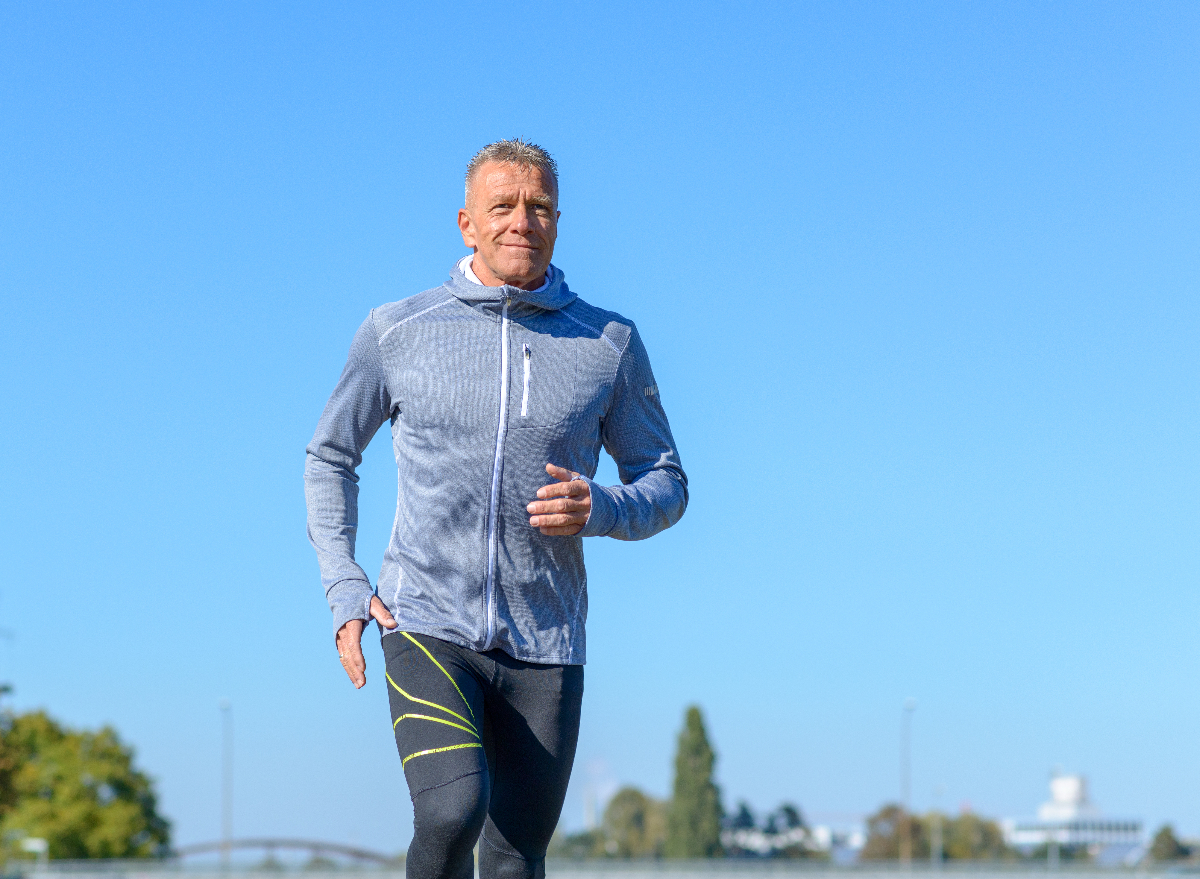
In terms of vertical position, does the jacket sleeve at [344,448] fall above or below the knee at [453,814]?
above

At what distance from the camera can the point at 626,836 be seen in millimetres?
115688

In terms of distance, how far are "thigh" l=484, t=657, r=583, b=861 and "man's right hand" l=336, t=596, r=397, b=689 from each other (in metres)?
0.37

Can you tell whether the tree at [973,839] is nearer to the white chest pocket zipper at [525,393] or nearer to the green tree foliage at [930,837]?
the green tree foliage at [930,837]

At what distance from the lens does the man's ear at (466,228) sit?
4930 millimetres

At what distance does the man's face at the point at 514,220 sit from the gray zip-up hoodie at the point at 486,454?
81 mm

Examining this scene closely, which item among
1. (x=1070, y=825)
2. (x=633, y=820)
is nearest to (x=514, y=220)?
(x=633, y=820)

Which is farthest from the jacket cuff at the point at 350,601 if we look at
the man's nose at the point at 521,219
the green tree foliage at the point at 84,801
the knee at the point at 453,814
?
the green tree foliage at the point at 84,801

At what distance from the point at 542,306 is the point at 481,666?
1107 mm

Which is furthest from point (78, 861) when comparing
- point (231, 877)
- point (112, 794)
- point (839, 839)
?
point (839, 839)

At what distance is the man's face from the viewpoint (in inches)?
185

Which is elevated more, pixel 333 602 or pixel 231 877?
pixel 333 602

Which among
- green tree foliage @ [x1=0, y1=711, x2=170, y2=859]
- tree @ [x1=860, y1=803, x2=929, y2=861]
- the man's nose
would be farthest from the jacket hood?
tree @ [x1=860, y1=803, x2=929, y2=861]

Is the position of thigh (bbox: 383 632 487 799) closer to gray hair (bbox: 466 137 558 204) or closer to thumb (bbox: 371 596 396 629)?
thumb (bbox: 371 596 396 629)

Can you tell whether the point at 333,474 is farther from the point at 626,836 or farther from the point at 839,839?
the point at 839,839
